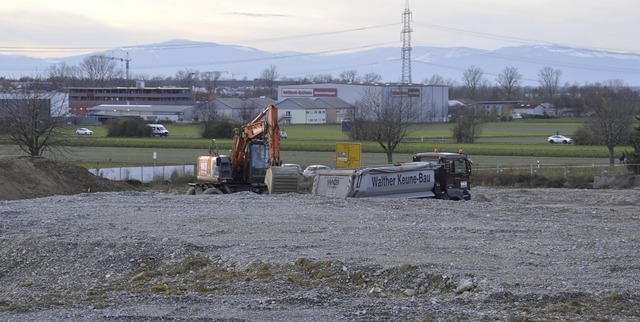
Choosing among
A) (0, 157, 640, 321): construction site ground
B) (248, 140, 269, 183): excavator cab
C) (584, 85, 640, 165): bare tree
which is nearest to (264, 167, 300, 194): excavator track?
(248, 140, 269, 183): excavator cab

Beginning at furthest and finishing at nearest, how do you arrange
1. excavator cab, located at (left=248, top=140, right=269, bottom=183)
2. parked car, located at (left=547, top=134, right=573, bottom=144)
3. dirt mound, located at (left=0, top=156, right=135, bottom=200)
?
parked car, located at (left=547, top=134, right=573, bottom=144)
excavator cab, located at (left=248, top=140, right=269, bottom=183)
dirt mound, located at (left=0, top=156, right=135, bottom=200)

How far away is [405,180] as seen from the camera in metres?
30.9

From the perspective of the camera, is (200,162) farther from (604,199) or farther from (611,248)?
(611,248)

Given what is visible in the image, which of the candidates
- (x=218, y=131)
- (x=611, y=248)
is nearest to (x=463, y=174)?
(x=611, y=248)

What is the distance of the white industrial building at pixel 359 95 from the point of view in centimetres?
12254

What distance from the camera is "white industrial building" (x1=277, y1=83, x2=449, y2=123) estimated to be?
123m

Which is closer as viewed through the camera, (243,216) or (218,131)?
(243,216)

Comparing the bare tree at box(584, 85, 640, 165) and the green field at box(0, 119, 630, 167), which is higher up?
the bare tree at box(584, 85, 640, 165)

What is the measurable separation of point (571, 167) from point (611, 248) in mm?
37768

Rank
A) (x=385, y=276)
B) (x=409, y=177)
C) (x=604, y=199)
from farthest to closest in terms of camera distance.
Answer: (x=604, y=199), (x=409, y=177), (x=385, y=276)

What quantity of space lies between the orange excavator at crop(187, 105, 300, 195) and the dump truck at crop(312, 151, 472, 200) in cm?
331

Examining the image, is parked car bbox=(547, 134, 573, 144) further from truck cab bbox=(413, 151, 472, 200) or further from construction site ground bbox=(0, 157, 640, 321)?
construction site ground bbox=(0, 157, 640, 321)

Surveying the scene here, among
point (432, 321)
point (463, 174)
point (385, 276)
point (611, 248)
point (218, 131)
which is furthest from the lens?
point (218, 131)

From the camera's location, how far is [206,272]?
1695 cm
